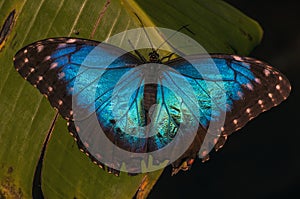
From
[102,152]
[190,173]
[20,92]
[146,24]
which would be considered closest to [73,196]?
[102,152]

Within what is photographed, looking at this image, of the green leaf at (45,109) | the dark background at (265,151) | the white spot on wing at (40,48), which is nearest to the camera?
the white spot on wing at (40,48)

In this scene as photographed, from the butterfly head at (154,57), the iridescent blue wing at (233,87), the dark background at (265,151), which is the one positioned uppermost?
the butterfly head at (154,57)

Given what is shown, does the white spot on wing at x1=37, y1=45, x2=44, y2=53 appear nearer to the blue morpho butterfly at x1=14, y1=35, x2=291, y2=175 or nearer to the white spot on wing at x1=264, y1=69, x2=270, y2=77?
the blue morpho butterfly at x1=14, y1=35, x2=291, y2=175

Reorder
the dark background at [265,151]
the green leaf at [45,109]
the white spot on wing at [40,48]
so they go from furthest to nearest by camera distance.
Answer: the dark background at [265,151] → the green leaf at [45,109] → the white spot on wing at [40,48]

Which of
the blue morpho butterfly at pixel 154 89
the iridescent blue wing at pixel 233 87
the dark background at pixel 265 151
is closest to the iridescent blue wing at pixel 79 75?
the blue morpho butterfly at pixel 154 89

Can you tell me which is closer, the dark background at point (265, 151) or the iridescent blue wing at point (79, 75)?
the iridescent blue wing at point (79, 75)

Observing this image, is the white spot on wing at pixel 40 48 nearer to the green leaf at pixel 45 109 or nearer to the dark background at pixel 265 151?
the green leaf at pixel 45 109

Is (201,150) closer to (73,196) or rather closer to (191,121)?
(191,121)

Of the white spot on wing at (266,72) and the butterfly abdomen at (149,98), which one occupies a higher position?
the white spot on wing at (266,72)
